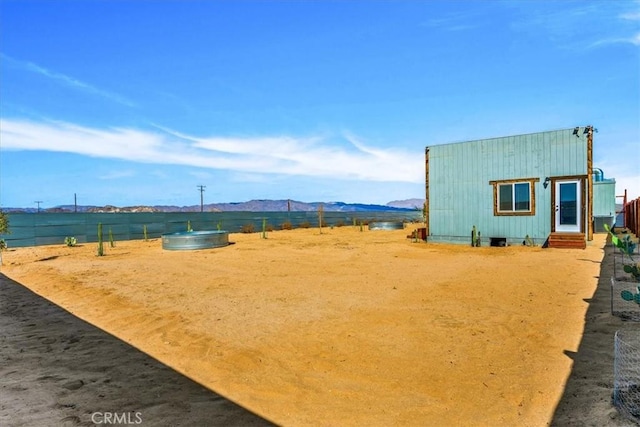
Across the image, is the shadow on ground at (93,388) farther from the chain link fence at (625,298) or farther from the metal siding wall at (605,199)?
the metal siding wall at (605,199)

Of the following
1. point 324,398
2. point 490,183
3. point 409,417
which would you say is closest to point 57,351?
point 324,398

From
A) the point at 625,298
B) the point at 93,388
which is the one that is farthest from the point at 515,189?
the point at 93,388

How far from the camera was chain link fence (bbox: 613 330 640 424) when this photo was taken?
3.22 metres

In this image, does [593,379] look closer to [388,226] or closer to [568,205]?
[568,205]

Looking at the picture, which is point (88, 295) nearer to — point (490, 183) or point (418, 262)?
point (418, 262)

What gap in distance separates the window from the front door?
92cm

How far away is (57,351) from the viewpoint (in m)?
5.15

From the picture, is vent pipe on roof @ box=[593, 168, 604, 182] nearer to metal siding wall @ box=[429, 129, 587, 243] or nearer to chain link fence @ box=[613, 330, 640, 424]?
metal siding wall @ box=[429, 129, 587, 243]

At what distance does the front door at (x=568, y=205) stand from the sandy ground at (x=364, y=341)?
522cm

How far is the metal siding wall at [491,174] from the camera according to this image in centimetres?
1562

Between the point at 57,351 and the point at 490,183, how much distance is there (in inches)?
668

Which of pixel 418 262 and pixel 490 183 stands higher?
pixel 490 183

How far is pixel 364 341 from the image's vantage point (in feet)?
17.6

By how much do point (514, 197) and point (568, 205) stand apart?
2.03 m
